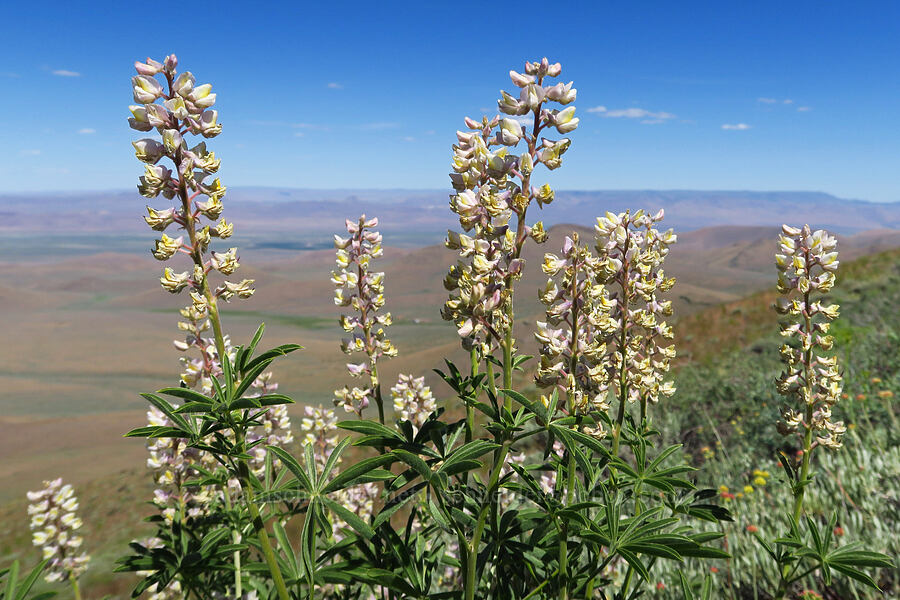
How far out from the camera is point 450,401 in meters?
12.7

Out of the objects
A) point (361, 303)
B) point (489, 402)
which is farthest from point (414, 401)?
point (489, 402)

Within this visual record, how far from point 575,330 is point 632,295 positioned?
391 mm

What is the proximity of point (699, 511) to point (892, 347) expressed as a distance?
851cm

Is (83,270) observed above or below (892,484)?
below

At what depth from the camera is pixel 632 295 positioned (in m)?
2.36

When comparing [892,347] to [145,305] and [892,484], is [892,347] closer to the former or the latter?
[892,484]

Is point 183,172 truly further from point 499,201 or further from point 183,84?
point 499,201

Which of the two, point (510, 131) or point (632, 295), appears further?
point (632, 295)

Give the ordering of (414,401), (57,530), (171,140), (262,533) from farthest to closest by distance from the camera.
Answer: (414,401) < (57,530) < (171,140) < (262,533)

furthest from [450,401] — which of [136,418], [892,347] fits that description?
[136,418]

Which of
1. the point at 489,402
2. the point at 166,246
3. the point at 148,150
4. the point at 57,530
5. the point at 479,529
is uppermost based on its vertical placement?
the point at 148,150

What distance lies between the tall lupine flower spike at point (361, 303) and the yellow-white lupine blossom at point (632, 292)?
118 cm

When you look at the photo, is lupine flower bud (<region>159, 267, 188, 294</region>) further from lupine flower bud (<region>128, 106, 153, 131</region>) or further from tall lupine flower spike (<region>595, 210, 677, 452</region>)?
tall lupine flower spike (<region>595, 210, 677, 452</region>)

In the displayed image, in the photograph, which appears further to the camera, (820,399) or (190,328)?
(190,328)
